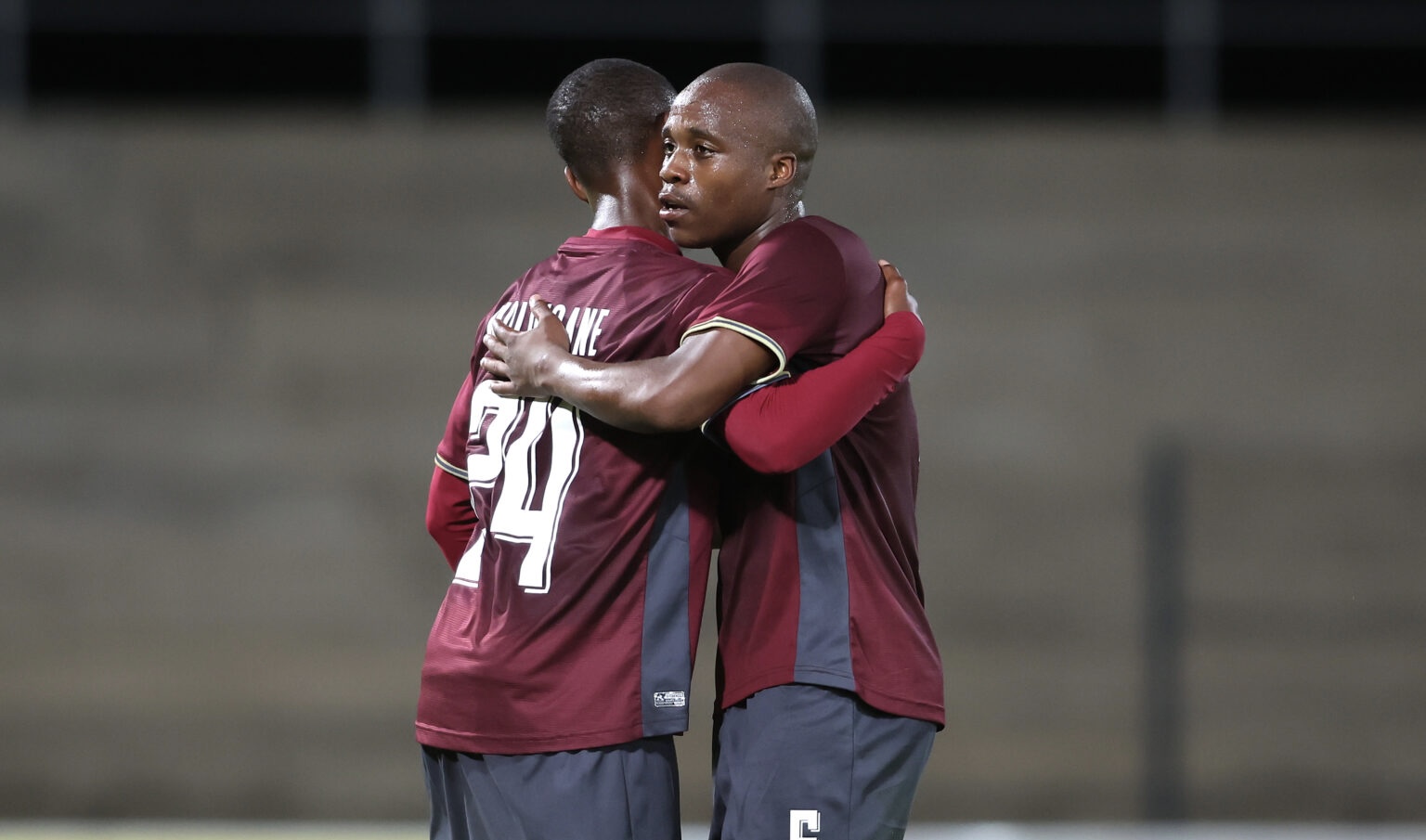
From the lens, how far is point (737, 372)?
1.98m

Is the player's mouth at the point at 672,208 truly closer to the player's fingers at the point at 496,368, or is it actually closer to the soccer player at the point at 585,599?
the soccer player at the point at 585,599

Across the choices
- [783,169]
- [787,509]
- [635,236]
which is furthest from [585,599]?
[783,169]

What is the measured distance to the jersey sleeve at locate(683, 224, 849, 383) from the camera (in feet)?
6.52

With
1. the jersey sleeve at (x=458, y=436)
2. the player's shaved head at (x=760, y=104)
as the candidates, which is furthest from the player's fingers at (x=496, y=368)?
the player's shaved head at (x=760, y=104)

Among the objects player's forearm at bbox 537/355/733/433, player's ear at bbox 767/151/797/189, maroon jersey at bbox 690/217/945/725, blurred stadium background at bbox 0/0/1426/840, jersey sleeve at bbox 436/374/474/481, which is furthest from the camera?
blurred stadium background at bbox 0/0/1426/840

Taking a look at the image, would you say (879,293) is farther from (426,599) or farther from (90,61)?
(90,61)

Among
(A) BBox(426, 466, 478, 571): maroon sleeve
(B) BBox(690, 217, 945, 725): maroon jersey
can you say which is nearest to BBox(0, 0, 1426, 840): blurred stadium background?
(A) BBox(426, 466, 478, 571): maroon sleeve

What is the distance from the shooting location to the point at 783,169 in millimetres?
2186

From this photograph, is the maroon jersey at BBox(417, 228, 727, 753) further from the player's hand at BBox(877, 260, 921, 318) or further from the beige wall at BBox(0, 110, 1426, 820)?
the beige wall at BBox(0, 110, 1426, 820)

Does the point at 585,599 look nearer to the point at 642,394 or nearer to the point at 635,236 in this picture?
the point at 642,394

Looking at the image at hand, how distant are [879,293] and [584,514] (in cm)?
53

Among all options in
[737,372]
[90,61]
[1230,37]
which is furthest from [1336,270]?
[90,61]

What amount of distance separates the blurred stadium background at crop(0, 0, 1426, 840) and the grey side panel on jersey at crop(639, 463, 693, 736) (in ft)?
11.1

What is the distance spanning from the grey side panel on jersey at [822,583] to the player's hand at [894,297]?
0.22 m
